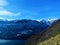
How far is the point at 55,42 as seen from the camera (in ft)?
A: 140

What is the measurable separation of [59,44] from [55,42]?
4.59 feet

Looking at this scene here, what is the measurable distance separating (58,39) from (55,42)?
2.43 meters

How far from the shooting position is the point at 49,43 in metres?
44.2

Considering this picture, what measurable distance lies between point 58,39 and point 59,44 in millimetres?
3566

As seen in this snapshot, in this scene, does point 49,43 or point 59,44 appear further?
point 49,43

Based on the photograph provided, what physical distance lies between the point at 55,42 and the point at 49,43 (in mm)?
1842

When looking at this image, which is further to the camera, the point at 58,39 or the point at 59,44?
the point at 58,39

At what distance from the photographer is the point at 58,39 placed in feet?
148

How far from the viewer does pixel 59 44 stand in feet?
136

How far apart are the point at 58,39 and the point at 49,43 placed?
206cm
